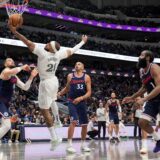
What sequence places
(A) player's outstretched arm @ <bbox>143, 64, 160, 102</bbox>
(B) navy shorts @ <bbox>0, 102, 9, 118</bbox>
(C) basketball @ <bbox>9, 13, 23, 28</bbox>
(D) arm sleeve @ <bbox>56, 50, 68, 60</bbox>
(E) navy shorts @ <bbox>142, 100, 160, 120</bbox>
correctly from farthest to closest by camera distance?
(D) arm sleeve @ <bbox>56, 50, 68, 60</bbox>, (C) basketball @ <bbox>9, 13, 23, 28</bbox>, (B) navy shorts @ <bbox>0, 102, 9, 118</bbox>, (E) navy shorts @ <bbox>142, 100, 160, 120</bbox>, (A) player's outstretched arm @ <bbox>143, 64, 160, 102</bbox>

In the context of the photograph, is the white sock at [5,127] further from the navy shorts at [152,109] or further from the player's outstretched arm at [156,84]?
the player's outstretched arm at [156,84]

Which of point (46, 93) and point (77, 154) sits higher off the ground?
point (46, 93)

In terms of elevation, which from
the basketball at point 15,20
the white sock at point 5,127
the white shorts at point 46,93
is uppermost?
the basketball at point 15,20

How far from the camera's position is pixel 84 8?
47.0m

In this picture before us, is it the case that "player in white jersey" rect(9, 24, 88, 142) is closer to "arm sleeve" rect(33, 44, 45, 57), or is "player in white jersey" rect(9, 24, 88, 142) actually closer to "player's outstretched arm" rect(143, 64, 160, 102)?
"arm sleeve" rect(33, 44, 45, 57)

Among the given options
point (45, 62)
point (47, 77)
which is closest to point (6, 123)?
point (47, 77)

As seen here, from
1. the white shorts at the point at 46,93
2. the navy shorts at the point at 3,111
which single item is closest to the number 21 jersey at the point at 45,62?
the white shorts at the point at 46,93

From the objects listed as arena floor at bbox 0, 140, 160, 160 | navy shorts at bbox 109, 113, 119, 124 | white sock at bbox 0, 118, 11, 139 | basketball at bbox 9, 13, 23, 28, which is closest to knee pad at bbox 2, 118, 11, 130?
white sock at bbox 0, 118, 11, 139

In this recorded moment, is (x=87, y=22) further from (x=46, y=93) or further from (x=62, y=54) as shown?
(x=46, y=93)

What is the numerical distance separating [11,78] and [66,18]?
32.5 metres

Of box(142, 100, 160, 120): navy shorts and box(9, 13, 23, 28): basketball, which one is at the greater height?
box(9, 13, 23, 28): basketball

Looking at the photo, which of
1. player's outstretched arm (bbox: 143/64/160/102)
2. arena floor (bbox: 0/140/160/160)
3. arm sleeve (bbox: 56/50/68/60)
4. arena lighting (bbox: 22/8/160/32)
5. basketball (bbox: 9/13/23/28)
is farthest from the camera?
arena lighting (bbox: 22/8/160/32)

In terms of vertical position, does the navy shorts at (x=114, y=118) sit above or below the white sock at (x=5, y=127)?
below

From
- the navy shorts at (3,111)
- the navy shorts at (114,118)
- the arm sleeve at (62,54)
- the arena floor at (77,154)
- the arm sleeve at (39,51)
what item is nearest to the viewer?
the arena floor at (77,154)
